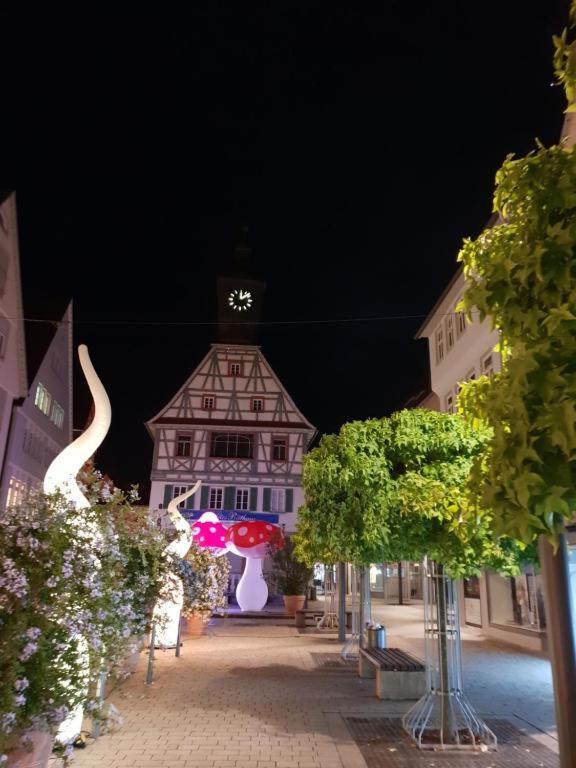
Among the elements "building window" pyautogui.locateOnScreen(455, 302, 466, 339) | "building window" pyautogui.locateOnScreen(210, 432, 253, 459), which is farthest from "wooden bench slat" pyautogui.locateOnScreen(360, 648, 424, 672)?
"building window" pyautogui.locateOnScreen(210, 432, 253, 459)

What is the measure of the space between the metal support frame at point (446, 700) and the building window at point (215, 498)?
2836cm

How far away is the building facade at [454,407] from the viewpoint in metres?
15.8

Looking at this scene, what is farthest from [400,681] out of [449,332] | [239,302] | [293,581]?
[239,302]

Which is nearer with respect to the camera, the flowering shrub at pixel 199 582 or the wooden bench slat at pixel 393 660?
the wooden bench slat at pixel 393 660

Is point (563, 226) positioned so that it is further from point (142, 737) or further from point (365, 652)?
point (365, 652)

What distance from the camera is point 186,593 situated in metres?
11.6

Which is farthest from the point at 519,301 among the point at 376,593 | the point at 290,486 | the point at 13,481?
the point at 376,593

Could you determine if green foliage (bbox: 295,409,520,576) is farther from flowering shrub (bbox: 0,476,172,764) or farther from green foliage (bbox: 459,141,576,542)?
green foliage (bbox: 459,141,576,542)

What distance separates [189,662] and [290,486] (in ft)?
77.1

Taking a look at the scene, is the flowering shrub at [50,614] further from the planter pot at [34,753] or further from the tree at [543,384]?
the tree at [543,384]

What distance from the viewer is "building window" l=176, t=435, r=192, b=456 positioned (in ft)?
123

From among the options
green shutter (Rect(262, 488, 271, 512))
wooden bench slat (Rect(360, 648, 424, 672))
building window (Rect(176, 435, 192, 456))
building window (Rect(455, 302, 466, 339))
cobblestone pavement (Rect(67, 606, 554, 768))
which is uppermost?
building window (Rect(455, 302, 466, 339))

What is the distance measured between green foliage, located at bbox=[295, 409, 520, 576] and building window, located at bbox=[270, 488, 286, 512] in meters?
27.4

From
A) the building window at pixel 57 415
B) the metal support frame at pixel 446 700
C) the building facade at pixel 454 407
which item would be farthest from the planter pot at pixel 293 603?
the metal support frame at pixel 446 700
